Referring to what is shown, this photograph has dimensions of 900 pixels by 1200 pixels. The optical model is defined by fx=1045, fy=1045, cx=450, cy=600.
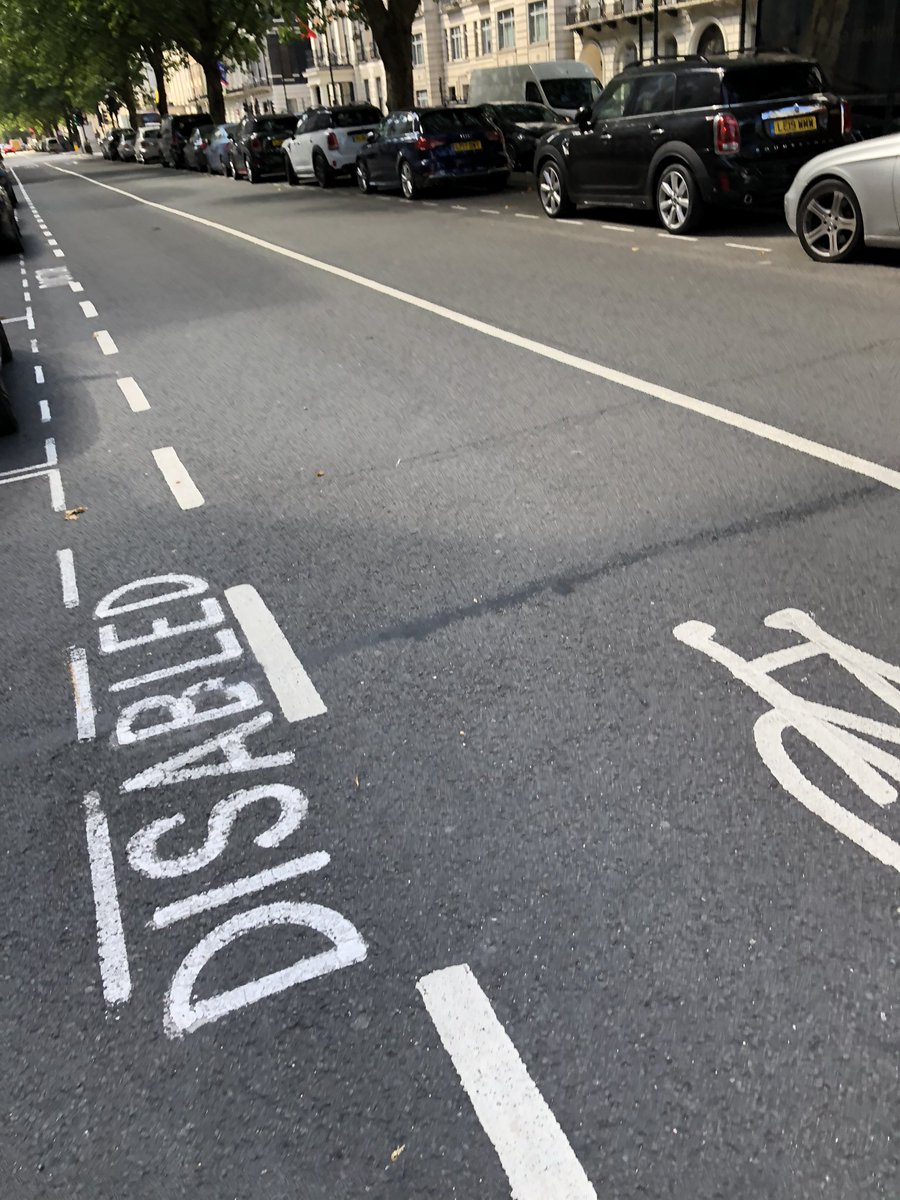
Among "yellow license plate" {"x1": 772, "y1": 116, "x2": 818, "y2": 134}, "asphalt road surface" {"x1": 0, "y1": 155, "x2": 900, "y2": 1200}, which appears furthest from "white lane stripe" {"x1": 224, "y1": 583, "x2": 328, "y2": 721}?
"yellow license plate" {"x1": 772, "y1": 116, "x2": 818, "y2": 134}

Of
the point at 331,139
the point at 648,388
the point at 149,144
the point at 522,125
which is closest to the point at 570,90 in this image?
the point at 522,125

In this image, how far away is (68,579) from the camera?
185 inches

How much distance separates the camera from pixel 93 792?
3.16 metres

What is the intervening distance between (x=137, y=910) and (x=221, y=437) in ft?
14.7

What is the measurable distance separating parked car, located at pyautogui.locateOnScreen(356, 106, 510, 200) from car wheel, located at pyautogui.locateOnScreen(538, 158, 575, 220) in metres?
5.04

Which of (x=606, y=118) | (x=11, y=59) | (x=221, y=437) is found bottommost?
(x=221, y=437)

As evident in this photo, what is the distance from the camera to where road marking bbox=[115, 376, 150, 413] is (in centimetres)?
763

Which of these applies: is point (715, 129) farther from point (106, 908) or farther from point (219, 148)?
point (219, 148)

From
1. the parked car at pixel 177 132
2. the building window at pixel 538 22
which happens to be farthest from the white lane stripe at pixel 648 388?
the building window at pixel 538 22

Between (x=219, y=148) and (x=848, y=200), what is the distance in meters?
30.1

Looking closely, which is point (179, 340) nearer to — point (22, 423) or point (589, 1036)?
point (22, 423)

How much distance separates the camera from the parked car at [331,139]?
2559 centimetres

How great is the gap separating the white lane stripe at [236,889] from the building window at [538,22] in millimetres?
56438

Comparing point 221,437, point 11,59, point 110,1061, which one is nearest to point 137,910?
point 110,1061
